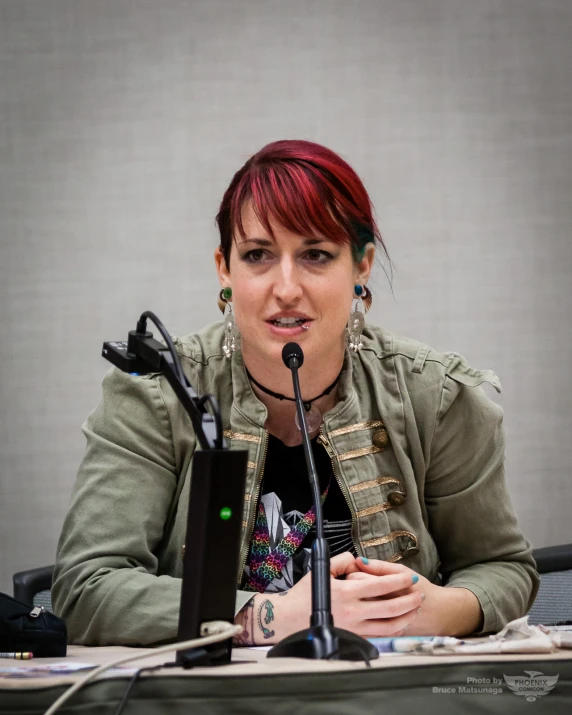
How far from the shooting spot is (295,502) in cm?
160

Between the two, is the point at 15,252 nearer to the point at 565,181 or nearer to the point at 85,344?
the point at 85,344

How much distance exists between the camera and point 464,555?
1.67 meters

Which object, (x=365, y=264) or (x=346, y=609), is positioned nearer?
(x=346, y=609)

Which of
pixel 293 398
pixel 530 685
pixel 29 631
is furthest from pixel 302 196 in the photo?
pixel 530 685

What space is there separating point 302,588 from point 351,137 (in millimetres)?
1444

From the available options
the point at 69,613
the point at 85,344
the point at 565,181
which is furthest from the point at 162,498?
the point at 565,181

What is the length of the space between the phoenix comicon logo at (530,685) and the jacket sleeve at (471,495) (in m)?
0.75

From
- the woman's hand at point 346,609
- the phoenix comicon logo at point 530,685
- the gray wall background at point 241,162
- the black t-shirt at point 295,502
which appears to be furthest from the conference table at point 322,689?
the gray wall background at point 241,162

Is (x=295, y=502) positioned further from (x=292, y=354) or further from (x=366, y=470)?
(x=292, y=354)

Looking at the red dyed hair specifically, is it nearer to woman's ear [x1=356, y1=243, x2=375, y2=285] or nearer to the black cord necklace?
woman's ear [x1=356, y1=243, x2=375, y2=285]

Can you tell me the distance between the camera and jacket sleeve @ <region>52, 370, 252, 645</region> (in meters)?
1.33

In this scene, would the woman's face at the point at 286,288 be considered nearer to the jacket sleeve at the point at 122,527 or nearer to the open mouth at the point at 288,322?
the open mouth at the point at 288,322

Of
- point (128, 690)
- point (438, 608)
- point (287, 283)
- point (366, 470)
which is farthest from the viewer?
point (366, 470)

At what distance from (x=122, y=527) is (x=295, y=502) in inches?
11.7
